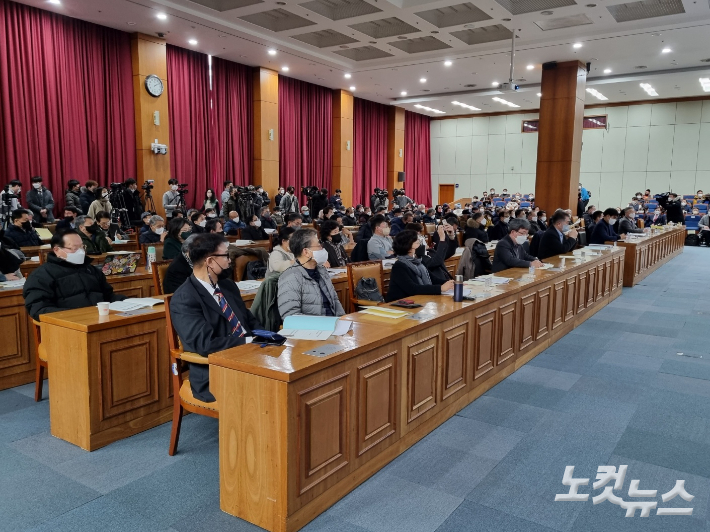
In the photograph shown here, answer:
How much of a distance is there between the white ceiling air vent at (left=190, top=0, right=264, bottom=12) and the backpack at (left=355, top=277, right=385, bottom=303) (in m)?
6.50

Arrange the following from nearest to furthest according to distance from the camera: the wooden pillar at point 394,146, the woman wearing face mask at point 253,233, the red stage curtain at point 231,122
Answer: the woman wearing face mask at point 253,233, the red stage curtain at point 231,122, the wooden pillar at point 394,146

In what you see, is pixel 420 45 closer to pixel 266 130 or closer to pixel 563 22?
pixel 563 22

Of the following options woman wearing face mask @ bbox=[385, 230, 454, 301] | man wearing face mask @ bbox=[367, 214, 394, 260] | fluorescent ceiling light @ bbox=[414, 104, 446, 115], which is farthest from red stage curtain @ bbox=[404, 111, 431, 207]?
woman wearing face mask @ bbox=[385, 230, 454, 301]

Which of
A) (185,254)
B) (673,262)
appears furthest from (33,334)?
(673,262)

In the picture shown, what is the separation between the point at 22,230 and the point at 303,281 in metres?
4.90

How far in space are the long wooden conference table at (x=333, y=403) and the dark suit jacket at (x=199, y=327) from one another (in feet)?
0.86

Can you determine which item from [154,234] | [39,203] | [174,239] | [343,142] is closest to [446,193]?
[343,142]

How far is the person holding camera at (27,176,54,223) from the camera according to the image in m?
A: 9.20

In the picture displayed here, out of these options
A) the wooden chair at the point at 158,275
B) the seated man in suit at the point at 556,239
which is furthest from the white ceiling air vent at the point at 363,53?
the wooden chair at the point at 158,275

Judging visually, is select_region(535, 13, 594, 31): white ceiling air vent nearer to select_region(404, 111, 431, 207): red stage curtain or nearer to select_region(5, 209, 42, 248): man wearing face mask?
select_region(5, 209, 42, 248): man wearing face mask

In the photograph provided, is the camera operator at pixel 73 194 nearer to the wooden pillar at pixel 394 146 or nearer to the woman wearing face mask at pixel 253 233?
the woman wearing face mask at pixel 253 233

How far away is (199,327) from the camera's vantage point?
2732 mm

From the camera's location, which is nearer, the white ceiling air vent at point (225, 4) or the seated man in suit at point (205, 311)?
the seated man in suit at point (205, 311)

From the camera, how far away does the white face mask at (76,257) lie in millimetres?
3592
